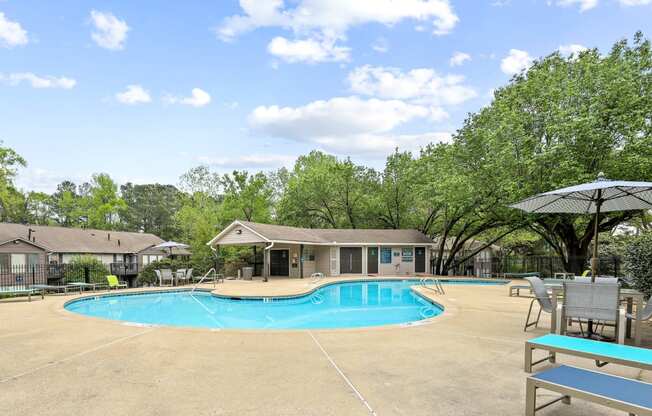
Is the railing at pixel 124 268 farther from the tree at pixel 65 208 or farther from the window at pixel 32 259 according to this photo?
the tree at pixel 65 208

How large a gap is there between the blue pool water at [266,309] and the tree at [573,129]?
7238 mm

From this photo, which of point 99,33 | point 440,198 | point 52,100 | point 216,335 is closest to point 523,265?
point 440,198

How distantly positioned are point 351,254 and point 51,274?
17380 mm

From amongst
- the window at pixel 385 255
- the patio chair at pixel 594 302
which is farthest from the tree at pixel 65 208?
the patio chair at pixel 594 302

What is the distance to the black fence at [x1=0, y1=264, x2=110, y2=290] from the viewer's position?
17830 millimetres

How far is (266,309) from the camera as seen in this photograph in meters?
11.4

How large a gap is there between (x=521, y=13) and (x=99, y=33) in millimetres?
14997

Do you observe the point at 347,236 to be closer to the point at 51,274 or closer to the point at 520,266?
the point at 520,266

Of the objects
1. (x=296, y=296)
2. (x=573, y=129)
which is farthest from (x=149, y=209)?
(x=573, y=129)

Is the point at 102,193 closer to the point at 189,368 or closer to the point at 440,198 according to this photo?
the point at 440,198

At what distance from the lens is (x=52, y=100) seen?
16.8 metres

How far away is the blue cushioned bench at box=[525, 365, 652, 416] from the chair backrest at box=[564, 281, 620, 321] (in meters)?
2.68

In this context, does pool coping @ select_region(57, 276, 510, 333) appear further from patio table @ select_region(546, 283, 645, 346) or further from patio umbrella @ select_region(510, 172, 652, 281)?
patio umbrella @ select_region(510, 172, 652, 281)

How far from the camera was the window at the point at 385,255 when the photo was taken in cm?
2292
